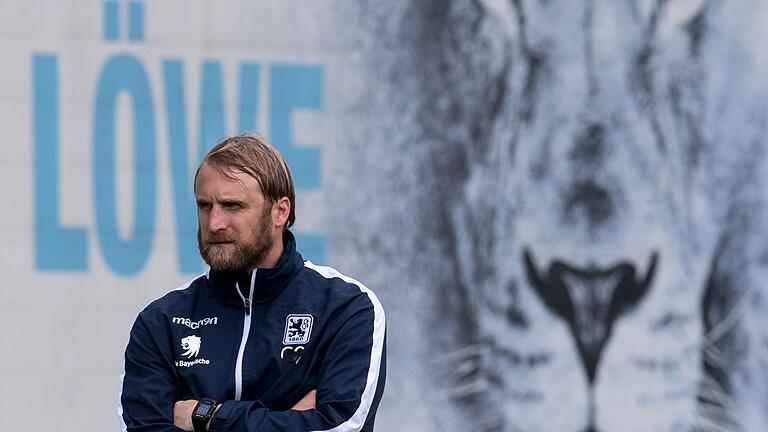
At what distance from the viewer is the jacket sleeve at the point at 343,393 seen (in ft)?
8.08

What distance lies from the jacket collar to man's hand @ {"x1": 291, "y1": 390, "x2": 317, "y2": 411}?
0.72ft

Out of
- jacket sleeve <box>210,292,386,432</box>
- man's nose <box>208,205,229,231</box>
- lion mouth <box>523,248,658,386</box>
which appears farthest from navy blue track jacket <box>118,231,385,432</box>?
lion mouth <box>523,248,658,386</box>

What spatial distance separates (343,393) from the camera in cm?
251

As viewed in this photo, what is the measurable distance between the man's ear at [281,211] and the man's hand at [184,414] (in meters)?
0.41

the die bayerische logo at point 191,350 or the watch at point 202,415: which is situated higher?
the die bayerische logo at point 191,350

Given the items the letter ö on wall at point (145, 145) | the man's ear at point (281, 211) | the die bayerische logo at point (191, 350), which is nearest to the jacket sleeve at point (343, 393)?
the die bayerische logo at point (191, 350)

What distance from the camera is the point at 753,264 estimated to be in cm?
491

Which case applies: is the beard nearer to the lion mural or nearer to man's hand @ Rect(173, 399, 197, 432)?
man's hand @ Rect(173, 399, 197, 432)

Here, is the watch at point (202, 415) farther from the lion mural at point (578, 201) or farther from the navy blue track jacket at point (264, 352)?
the lion mural at point (578, 201)

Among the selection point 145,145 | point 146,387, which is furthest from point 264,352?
point 145,145

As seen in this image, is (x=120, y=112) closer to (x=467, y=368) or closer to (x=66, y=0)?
(x=66, y=0)

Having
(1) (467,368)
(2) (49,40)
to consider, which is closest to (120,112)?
(2) (49,40)

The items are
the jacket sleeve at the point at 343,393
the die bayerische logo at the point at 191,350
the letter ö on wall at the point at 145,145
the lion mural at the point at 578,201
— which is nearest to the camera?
the jacket sleeve at the point at 343,393

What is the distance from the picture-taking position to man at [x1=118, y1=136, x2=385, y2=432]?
2.51 metres
